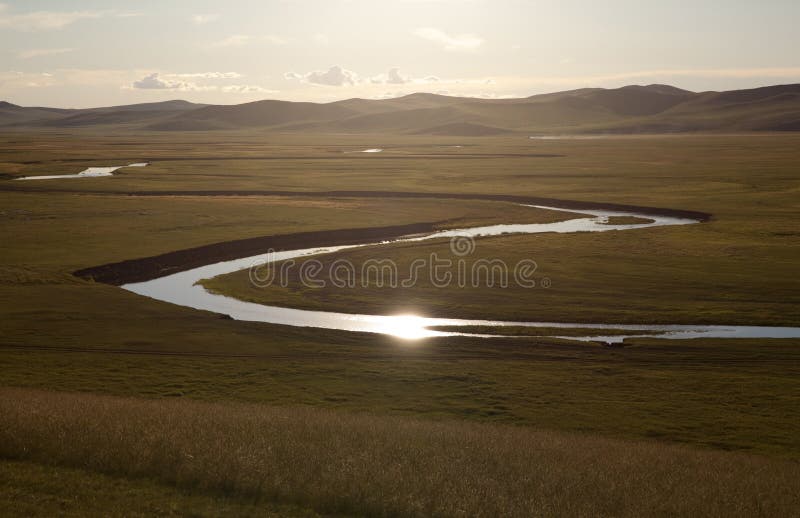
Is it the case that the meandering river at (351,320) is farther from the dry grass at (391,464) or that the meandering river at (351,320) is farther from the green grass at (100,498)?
the green grass at (100,498)

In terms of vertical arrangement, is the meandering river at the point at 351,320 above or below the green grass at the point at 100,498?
below

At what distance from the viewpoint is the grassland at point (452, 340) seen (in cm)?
2791

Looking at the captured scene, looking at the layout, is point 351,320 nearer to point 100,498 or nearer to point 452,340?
point 452,340

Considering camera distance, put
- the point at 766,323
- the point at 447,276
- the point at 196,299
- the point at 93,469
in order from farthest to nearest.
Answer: the point at 447,276 → the point at 196,299 → the point at 766,323 → the point at 93,469

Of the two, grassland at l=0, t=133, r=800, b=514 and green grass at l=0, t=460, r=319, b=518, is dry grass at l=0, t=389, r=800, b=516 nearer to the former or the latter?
green grass at l=0, t=460, r=319, b=518

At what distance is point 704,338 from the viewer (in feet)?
124

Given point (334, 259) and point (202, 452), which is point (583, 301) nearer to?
point (334, 259)

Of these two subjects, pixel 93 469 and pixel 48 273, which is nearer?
pixel 93 469

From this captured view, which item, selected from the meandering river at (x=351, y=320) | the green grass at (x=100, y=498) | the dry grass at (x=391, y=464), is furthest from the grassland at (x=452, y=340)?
the meandering river at (x=351, y=320)

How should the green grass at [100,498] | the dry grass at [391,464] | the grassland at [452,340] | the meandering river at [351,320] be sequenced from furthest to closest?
1. the meandering river at [351,320]
2. the grassland at [452,340]
3. the dry grass at [391,464]
4. the green grass at [100,498]

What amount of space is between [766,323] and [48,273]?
4302 cm

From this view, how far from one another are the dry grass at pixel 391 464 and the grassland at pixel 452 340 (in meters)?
0.68

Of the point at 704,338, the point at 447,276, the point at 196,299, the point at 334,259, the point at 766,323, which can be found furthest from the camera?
the point at 334,259

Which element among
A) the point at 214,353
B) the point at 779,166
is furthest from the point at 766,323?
the point at 779,166
